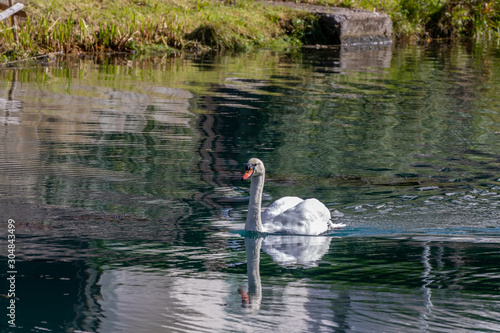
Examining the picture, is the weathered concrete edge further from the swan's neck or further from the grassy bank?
the swan's neck

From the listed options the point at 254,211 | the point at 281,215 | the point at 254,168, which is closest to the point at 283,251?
the point at 254,211

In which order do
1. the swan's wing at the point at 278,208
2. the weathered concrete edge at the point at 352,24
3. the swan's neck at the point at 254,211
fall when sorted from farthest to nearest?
the weathered concrete edge at the point at 352,24
the swan's wing at the point at 278,208
the swan's neck at the point at 254,211

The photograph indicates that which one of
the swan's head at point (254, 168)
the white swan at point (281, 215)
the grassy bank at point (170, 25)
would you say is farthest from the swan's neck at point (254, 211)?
the grassy bank at point (170, 25)

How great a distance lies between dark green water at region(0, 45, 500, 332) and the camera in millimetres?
4754

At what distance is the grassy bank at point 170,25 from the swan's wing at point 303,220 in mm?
10841

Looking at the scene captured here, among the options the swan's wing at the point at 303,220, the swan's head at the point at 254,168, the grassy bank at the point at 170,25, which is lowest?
the swan's wing at the point at 303,220

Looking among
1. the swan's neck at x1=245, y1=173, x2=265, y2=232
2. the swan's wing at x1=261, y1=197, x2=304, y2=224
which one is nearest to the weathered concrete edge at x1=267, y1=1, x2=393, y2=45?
the swan's wing at x1=261, y1=197, x2=304, y2=224

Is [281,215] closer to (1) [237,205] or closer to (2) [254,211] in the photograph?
(2) [254,211]

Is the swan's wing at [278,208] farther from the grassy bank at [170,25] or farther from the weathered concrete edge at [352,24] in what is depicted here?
the weathered concrete edge at [352,24]

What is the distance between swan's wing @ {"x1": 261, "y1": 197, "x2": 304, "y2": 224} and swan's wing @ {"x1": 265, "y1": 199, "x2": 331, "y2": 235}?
4 cm

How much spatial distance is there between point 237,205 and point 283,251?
1.22 m

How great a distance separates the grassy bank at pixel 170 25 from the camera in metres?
17.3

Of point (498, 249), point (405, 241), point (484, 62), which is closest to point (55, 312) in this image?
point (405, 241)

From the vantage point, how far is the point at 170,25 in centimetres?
1953
